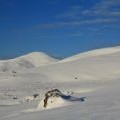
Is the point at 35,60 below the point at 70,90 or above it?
above

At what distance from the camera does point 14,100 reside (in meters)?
20.5

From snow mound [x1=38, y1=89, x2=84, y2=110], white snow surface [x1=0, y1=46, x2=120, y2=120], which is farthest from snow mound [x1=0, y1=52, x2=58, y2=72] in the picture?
snow mound [x1=38, y1=89, x2=84, y2=110]

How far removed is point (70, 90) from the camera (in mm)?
24469

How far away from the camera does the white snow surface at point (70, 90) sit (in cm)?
903

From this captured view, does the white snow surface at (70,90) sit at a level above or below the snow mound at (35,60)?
below

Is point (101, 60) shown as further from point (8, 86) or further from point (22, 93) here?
point (22, 93)

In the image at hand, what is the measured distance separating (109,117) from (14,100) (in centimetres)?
1306

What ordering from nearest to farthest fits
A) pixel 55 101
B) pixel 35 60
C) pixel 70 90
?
pixel 55 101, pixel 70 90, pixel 35 60

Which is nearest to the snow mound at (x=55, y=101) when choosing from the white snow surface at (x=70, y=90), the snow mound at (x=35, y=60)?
the white snow surface at (x=70, y=90)

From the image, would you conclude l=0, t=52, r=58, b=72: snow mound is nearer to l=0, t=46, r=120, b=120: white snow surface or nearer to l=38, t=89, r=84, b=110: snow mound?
l=0, t=46, r=120, b=120: white snow surface

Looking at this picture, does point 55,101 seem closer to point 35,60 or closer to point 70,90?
point 70,90

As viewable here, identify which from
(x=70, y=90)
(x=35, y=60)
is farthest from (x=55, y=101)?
(x=35, y=60)

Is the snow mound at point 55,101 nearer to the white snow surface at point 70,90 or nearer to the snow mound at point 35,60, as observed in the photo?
the white snow surface at point 70,90

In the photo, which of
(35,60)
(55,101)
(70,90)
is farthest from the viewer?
(35,60)
